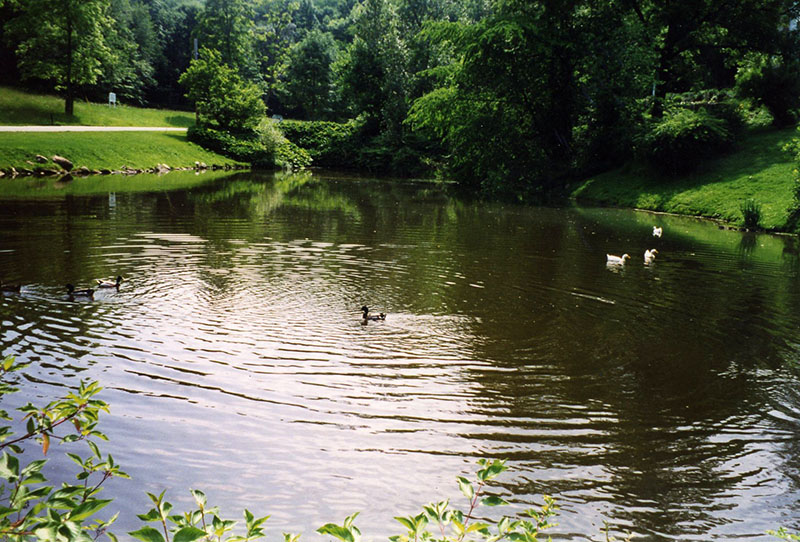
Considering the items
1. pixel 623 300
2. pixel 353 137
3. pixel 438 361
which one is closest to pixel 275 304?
pixel 438 361

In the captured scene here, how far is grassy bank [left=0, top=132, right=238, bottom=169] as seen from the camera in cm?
3841

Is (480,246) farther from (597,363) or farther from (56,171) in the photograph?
(56,171)

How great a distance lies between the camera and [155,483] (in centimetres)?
582

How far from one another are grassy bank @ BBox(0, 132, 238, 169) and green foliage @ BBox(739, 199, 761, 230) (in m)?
36.8

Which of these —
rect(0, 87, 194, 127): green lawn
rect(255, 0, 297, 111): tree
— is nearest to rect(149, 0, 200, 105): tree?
rect(255, 0, 297, 111): tree

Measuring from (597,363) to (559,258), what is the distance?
897 cm

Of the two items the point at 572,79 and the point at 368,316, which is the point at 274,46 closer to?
the point at 572,79

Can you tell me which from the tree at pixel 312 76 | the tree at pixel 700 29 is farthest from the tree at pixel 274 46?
the tree at pixel 700 29

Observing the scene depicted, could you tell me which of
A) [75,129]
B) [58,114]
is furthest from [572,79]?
[58,114]

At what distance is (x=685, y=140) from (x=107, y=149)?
35831mm

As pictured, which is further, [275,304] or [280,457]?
[275,304]

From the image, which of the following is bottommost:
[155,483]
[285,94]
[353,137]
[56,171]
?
[155,483]

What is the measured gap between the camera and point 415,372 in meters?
Result: 9.07

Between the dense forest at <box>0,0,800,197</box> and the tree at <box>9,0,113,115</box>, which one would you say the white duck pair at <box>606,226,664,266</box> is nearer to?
the dense forest at <box>0,0,800,197</box>
